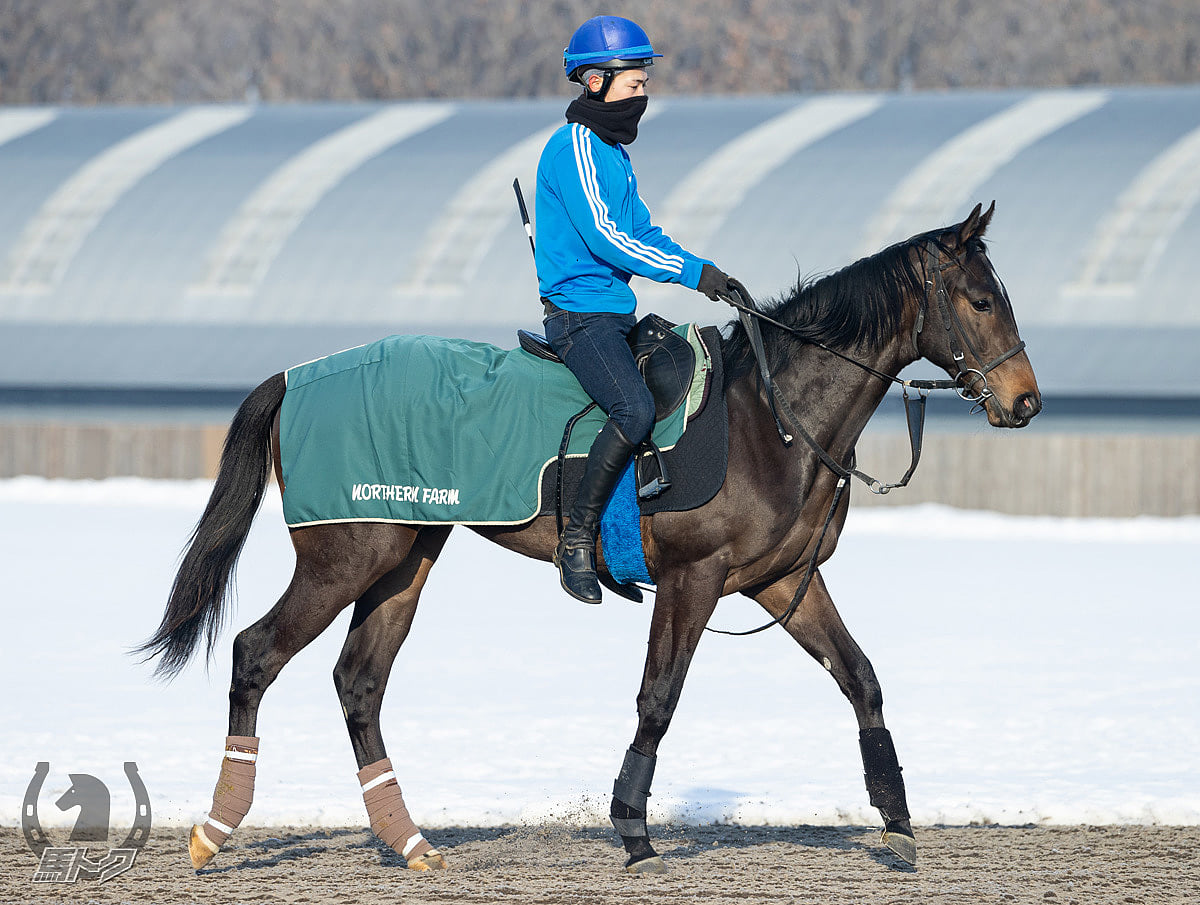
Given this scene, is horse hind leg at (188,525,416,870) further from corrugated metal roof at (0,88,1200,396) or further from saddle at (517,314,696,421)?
corrugated metal roof at (0,88,1200,396)

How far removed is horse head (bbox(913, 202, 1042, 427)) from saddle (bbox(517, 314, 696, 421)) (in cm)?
83

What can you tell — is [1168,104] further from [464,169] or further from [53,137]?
[53,137]

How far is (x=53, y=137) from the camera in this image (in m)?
23.6

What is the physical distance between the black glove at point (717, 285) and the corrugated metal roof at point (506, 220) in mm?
12513

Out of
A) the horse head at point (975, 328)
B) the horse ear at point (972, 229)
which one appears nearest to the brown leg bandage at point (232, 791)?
the horse head at point (975, 328)

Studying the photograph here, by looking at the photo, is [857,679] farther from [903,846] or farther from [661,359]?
[661,359]

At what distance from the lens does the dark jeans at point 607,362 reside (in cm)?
544

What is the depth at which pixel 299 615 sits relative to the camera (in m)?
5.69

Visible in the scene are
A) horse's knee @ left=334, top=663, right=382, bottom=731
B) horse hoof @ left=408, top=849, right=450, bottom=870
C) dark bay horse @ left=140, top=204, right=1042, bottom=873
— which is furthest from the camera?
horse's knee @ left=334, top=663, right=382, bottom=731

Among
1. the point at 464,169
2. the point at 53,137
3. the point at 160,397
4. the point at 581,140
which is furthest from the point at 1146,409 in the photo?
the point at 53,137

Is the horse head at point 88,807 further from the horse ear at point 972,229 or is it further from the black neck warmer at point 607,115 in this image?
the horse ear at point 972,229

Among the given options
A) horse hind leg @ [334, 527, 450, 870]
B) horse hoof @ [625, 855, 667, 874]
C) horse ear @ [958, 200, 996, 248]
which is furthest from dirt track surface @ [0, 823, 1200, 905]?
horse ear @ [958, 200, 996, 248]

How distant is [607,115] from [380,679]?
7.18ft

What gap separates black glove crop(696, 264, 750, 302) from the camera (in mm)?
Result: 5395
